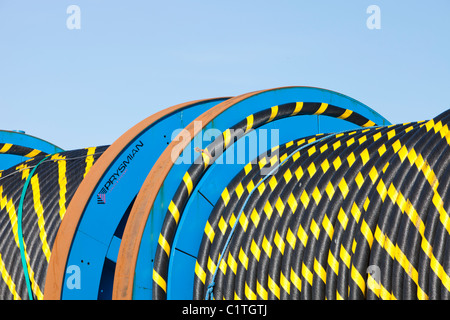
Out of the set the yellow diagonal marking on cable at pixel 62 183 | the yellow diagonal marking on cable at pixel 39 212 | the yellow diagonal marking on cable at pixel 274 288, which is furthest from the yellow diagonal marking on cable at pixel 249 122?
the yellow diagonal marking on cable at pixel 39 212

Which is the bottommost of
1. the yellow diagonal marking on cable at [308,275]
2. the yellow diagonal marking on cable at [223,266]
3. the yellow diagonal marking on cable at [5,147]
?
the yellow diagonal marking on cable at [308,275]

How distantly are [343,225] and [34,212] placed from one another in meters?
3.19

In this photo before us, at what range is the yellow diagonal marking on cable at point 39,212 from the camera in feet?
19.8

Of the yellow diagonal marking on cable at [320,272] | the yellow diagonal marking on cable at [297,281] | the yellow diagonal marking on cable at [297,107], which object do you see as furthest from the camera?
the yellow diagonal marking on cable at [297,107]

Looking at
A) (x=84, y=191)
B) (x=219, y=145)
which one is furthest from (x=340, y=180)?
(x=84, y=191)

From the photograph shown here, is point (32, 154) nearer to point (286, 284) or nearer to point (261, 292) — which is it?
point (261, 292)

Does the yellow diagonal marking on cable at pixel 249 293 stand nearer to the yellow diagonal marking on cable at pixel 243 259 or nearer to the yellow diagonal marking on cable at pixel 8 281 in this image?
the yellow diagonal marking on cable at pixel 243 259

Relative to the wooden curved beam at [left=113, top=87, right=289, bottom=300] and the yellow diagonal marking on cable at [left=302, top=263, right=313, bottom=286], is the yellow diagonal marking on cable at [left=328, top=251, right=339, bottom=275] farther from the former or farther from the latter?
the wooden curved beam at [left=113, top=87, right=289, bottom=300]

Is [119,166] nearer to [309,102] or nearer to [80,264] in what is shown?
[80,264]

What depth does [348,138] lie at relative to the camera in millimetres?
5660

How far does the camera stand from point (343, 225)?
15.3ft

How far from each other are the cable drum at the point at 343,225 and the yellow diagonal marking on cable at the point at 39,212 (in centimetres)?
154

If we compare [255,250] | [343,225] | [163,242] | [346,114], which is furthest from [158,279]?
[346,114]

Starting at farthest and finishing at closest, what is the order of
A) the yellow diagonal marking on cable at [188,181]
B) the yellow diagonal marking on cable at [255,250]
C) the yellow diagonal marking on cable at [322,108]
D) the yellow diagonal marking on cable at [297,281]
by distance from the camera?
the yellow diagonal marking on cable at [322,108]
the yellow diagonal marking on cable at [188,181]
the yellow diagonal marking on cable at [255,250]
the yellow diagonal marking on cable at [297,281]
